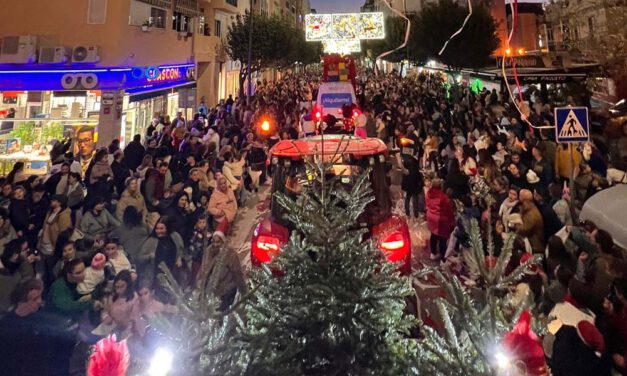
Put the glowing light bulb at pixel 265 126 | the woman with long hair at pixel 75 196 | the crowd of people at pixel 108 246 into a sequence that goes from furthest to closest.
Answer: the glowing light bulb at pixel 265 126, the woman with long hair at pixel 75 196, the crowd of people at pixel 108 246

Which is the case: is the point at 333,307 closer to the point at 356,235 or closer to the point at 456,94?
the point at 356,235

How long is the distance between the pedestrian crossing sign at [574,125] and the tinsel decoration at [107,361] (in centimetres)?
721

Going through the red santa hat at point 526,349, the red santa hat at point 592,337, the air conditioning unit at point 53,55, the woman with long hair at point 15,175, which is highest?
the air conditioning unit at point 53,55

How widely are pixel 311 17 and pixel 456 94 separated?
520 inches

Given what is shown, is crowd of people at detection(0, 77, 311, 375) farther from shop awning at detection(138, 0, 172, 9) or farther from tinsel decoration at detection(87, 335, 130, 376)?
shop awning at detection(138, 0, 172, 9)

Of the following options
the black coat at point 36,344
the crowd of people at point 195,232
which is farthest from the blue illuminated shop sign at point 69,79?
the black coat at point 36,344

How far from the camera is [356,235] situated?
2.58 metres

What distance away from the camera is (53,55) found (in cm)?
1395

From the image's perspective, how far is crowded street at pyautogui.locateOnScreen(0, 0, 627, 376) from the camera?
210 cm

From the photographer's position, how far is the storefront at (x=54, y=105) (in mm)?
12633

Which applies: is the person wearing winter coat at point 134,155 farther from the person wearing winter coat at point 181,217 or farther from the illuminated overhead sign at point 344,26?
the illuminated overhead sign at point 344,26

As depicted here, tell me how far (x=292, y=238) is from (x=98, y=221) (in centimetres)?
461

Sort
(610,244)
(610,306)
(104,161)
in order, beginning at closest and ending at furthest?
(610,306), (610,244), (104,161)

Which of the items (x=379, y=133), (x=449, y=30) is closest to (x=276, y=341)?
(x=379, y=133)
